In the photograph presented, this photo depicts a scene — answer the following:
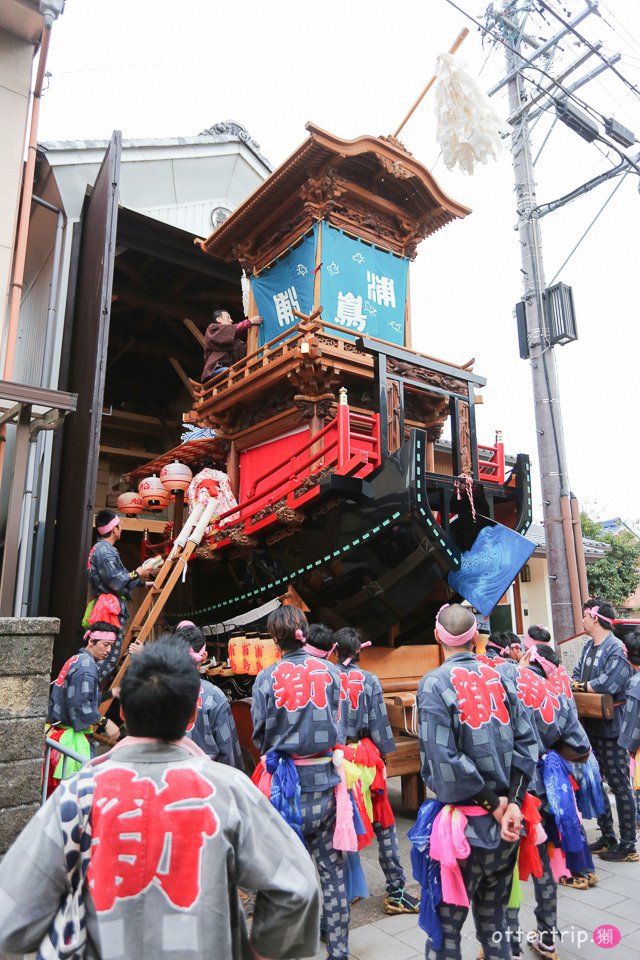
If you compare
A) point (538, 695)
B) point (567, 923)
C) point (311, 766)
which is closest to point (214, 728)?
point (311, 766)

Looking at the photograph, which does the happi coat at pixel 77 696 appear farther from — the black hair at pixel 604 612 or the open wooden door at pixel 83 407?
the black hair at pixel 604 612

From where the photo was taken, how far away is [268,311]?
10.6 m

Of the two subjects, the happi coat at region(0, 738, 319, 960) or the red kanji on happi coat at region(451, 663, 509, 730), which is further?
the red kanji on happi coat at region(451, 663, 509, 730)

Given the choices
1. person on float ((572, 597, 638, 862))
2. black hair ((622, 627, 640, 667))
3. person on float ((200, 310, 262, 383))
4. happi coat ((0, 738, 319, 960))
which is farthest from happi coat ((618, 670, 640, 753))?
person on float ((200, 310, 262, 383))

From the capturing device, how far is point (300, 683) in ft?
11.9

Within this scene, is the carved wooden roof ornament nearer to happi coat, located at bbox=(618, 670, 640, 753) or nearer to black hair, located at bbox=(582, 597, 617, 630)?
black hair, located at bbox=(582, 597, 617, 630)

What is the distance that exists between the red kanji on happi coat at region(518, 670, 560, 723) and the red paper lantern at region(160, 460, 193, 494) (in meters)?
7.56

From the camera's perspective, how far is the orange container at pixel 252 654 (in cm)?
637

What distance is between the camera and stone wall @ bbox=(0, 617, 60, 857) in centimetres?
277

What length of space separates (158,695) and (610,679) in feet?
16.7

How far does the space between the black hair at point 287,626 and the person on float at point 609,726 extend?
3240mm

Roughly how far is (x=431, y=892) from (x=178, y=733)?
Result: 1928mm

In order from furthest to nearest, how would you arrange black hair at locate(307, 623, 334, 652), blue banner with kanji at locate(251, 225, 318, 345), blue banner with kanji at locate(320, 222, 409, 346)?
1. blue banner with kanji at locate(251, 225, 318, 345)
2. blue banner with kanji at locate(320, 222, 409, 346)
3. black hair at locate(307, 623, 334, 652)

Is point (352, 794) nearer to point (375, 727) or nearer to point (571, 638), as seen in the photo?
point (375, 727)
